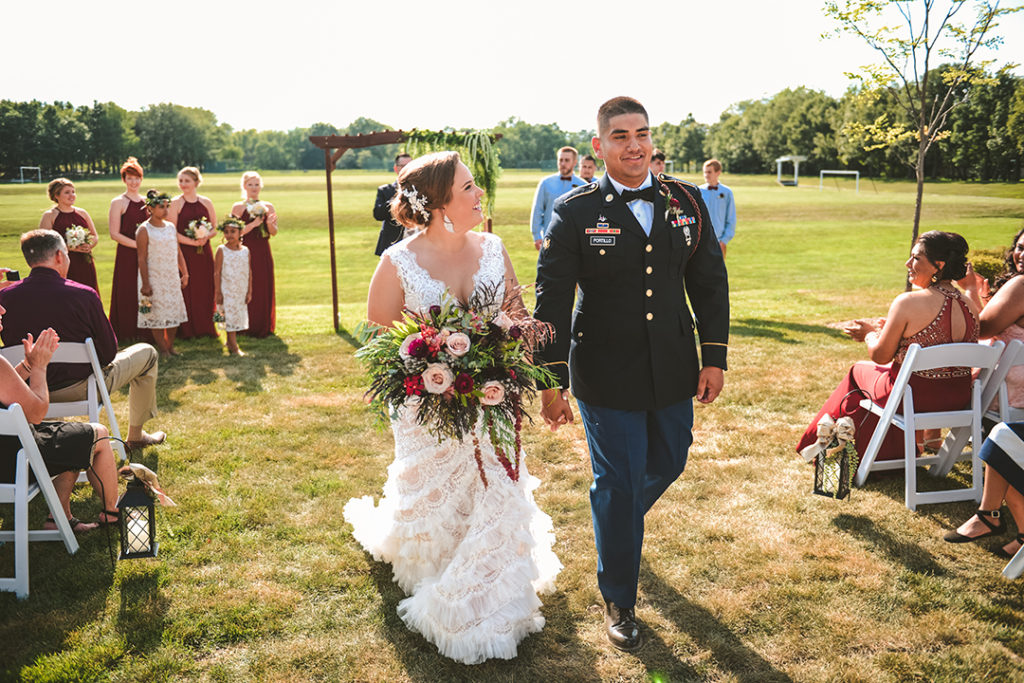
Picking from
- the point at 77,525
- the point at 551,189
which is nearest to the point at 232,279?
the point at 551,189

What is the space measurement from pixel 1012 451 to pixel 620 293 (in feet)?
8.50

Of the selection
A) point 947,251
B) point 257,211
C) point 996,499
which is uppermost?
point 257,211

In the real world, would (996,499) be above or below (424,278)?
below

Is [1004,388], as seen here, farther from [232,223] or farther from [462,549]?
[232,223]

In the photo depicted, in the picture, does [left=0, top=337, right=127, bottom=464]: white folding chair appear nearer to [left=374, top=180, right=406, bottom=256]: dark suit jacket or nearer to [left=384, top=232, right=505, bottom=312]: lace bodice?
[left=384, top=232, right=505, bottom=312]: lace bodice

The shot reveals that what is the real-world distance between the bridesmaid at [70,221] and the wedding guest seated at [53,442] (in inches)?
239

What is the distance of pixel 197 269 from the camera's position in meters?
11.4

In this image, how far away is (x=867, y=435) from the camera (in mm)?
5727

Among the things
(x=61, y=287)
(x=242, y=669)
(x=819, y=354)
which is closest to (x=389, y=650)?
(x=242, y=669)

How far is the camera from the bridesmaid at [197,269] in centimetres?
1097

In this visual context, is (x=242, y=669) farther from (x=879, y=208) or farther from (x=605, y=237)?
(x=879, y=208)

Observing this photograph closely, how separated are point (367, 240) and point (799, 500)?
3181cm

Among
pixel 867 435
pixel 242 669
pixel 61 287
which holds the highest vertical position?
pixel 61 287

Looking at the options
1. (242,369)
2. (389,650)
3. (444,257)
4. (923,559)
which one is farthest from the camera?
(242,369)
